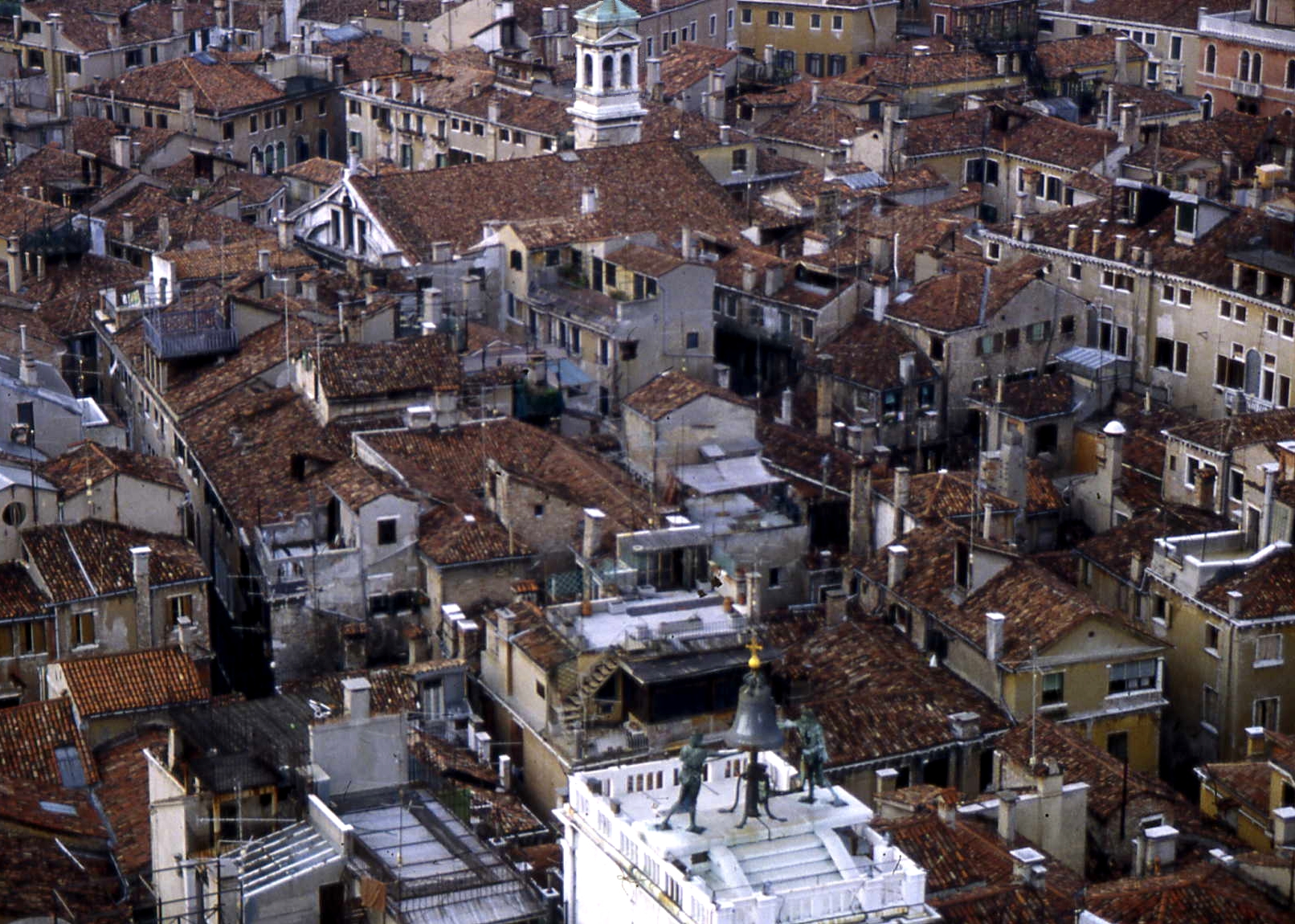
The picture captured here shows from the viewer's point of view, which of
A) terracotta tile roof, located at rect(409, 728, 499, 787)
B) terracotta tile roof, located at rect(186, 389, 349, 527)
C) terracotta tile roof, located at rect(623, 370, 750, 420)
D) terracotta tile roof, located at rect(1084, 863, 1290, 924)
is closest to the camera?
terracotta tile roof, located at rect(1084, 863, 1290, 924)

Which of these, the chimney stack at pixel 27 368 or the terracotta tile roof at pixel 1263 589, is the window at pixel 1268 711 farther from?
the chimney stack at pixel 27 368

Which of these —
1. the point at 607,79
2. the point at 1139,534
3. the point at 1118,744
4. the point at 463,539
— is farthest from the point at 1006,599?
the point at 607,79

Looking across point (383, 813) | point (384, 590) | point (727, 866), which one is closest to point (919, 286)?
point (384, 590)

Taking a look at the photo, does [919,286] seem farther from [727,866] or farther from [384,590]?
[727,866]

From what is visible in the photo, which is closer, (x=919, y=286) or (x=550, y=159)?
(x=919, y=286)

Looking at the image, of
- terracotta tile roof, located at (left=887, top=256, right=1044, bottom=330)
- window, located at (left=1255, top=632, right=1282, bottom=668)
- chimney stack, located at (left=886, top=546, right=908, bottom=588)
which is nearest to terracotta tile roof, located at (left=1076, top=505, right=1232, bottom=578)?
window, located at (left=1255, top=632, right=1282, bottom=668)

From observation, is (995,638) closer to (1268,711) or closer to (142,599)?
(1268,711)

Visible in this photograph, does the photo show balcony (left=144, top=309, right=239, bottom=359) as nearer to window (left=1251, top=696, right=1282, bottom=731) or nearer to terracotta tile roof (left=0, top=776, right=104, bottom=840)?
terracotta tile roof (left=0, top=776, right=104, bottom=840)
